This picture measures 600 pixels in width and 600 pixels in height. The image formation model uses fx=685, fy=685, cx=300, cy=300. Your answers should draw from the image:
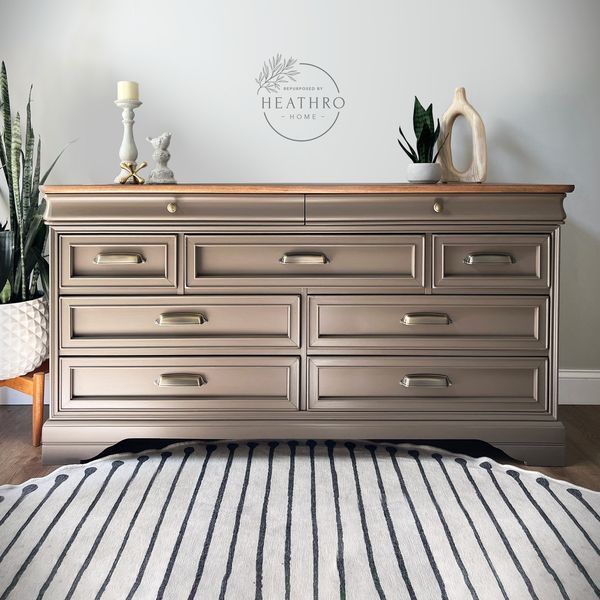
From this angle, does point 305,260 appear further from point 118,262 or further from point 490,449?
point 490,449

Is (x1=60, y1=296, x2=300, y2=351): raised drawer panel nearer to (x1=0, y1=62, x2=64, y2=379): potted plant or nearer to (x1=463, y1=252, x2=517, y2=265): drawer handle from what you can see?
(x1=0, y1=62, x2=64, y2=379): potted plant

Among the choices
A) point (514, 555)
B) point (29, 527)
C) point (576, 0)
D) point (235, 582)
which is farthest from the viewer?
point (576, 0)

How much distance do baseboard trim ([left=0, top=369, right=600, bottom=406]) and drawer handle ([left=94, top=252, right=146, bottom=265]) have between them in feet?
3.30

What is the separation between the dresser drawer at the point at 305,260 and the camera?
85.3 inches

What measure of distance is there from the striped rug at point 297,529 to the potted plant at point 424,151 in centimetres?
93

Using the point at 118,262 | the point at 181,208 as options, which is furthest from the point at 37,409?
the point at 181,208

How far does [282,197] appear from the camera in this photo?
7.05 ft

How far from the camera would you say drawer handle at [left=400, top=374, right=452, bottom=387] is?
2.18 metres

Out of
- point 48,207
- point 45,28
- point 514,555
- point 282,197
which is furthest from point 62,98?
point 514,555

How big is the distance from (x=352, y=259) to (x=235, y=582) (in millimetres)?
1065

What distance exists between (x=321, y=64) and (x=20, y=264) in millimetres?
1378

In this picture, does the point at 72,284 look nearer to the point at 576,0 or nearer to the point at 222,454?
the point at 222,454

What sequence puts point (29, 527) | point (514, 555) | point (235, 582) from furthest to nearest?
point (29, 527)
point (514, 555)
point (235, 582)

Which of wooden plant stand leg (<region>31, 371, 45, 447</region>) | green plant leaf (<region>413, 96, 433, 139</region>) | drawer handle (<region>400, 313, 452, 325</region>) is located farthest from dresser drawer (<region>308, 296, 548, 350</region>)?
wooden plant stand leg (<region>31, 371, 45, 447</region>)
